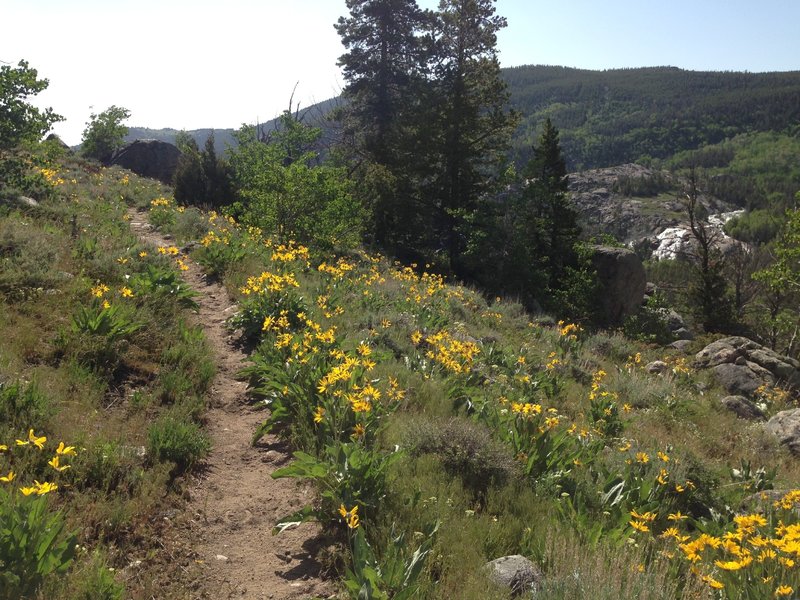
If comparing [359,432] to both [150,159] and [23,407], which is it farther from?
[150,159]

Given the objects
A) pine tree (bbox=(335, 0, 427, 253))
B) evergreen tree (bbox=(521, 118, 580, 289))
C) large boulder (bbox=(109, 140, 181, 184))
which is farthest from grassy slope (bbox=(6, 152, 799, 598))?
large boulder (bbox=(109, 140, 181, 184))

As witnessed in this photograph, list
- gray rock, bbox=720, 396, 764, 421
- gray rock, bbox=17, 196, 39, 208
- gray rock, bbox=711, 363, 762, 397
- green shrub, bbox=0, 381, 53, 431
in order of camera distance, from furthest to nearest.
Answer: gray rock, bbox=711, 363, 762, 397
gray rock, bbox=720, 396, 764, 421
gray rock, bbox=17, 196, 39, 208
green shrub, bbox=0, 381, 53, 431

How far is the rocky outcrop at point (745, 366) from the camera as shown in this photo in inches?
519

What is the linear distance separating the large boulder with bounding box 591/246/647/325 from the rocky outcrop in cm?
677

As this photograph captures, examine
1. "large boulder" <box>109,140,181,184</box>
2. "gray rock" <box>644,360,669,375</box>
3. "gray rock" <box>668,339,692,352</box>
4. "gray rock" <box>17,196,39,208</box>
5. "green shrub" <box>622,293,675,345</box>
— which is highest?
"large boulder" <box>109,140,181,184</box>

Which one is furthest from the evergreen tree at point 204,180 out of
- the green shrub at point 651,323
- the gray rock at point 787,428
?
the gray rock at point 787,428

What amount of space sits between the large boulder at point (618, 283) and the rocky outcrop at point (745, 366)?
6.77 metres

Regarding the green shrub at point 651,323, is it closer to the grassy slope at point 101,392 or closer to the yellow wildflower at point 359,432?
the grassy slope at point 101,392

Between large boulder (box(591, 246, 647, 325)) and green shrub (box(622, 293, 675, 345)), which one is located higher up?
large boulder (box(591, 246, 647, 325))

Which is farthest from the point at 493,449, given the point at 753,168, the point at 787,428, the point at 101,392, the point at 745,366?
the point at 753,168

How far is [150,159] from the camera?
30312 millimetres

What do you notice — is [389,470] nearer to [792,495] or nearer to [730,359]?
[792,495]

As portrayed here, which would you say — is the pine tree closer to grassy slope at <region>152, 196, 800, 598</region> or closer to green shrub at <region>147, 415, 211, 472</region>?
grassy slope at <region>152, 196, 800, 598</region>

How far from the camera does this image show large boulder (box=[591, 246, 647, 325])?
23.4m
